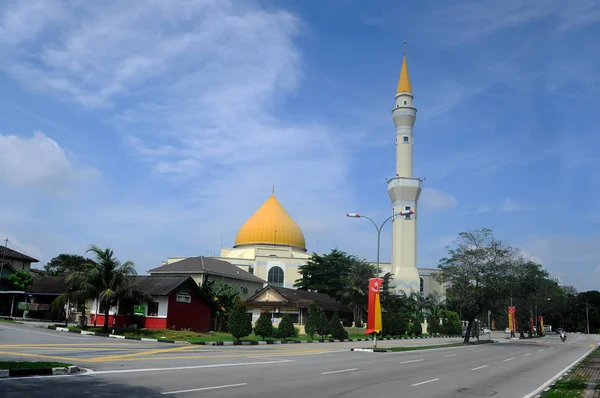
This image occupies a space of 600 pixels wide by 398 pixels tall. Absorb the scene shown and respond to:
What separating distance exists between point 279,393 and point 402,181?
5900 cm

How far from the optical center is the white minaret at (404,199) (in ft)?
224

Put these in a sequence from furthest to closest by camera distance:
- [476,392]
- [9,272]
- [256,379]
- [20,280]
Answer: [9,272], [20,280], [476,392], [256,379]

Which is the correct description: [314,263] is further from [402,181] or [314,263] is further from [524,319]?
[524,319]

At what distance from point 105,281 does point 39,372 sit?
2141cm

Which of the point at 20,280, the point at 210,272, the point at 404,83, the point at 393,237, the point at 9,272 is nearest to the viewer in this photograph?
the point at 20,280

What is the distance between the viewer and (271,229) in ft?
263

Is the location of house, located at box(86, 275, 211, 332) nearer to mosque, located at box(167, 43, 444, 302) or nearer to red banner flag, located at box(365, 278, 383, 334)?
red banner flag, located at box(365, 278, 383, 334)

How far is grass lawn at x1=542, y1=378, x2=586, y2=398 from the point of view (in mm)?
12758

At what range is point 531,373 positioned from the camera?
63.5 ft

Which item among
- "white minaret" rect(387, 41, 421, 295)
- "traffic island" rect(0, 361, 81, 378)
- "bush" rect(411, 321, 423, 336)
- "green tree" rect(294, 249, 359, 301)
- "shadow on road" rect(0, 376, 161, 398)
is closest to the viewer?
"shadow on road" rect(0, 376, 161, 398)

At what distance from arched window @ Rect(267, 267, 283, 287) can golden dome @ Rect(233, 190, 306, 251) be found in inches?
190

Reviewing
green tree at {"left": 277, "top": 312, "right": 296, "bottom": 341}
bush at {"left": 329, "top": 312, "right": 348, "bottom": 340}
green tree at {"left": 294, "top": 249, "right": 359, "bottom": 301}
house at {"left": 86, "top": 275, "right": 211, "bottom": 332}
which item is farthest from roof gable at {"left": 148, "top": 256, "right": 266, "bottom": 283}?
green tree at {"left": 277, "top": 312, "right": 296, "bottom": 341}

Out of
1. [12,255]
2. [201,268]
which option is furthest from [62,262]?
Result: [201,268]

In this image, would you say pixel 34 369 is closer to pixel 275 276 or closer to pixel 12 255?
pixel 12 255
